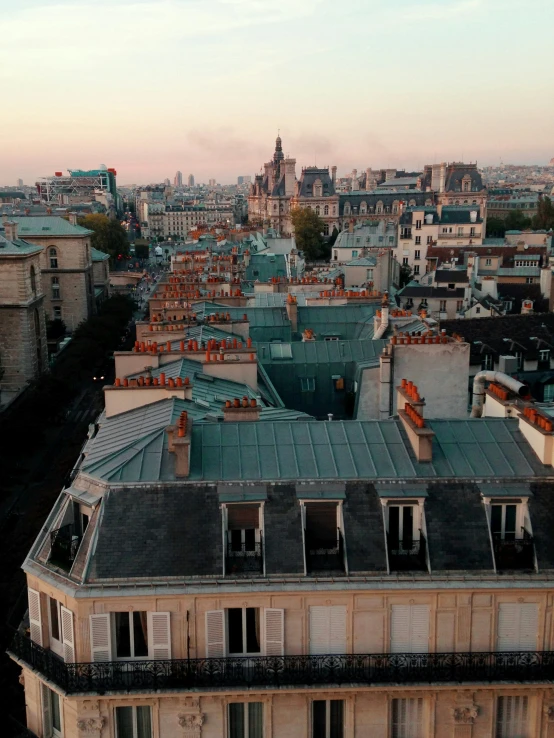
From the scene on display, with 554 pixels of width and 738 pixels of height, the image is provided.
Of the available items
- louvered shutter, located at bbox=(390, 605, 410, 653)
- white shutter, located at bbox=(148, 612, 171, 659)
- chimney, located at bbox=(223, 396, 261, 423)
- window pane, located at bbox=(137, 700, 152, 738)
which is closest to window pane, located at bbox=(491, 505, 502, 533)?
louvered shutter, located at bbox=(390, 605, 410, 653)

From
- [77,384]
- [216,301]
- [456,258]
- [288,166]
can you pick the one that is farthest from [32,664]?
[288,166]

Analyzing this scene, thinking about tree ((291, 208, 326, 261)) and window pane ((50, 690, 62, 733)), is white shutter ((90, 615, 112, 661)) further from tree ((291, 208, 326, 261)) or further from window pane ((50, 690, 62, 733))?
tree ((291, 208, 326, 261))

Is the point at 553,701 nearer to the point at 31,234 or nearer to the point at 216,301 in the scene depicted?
the point at 216,301

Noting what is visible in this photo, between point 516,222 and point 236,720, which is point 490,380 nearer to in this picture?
point 236,720

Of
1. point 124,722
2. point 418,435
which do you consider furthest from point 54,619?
point 418,435

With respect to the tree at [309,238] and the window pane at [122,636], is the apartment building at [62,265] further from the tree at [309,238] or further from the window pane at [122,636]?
the window pane at [122,636]

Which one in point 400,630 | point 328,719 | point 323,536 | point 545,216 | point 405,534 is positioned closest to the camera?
point 400,630

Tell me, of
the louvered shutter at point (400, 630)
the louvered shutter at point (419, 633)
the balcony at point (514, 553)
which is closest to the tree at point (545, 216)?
the balcony at point (514, 553)
